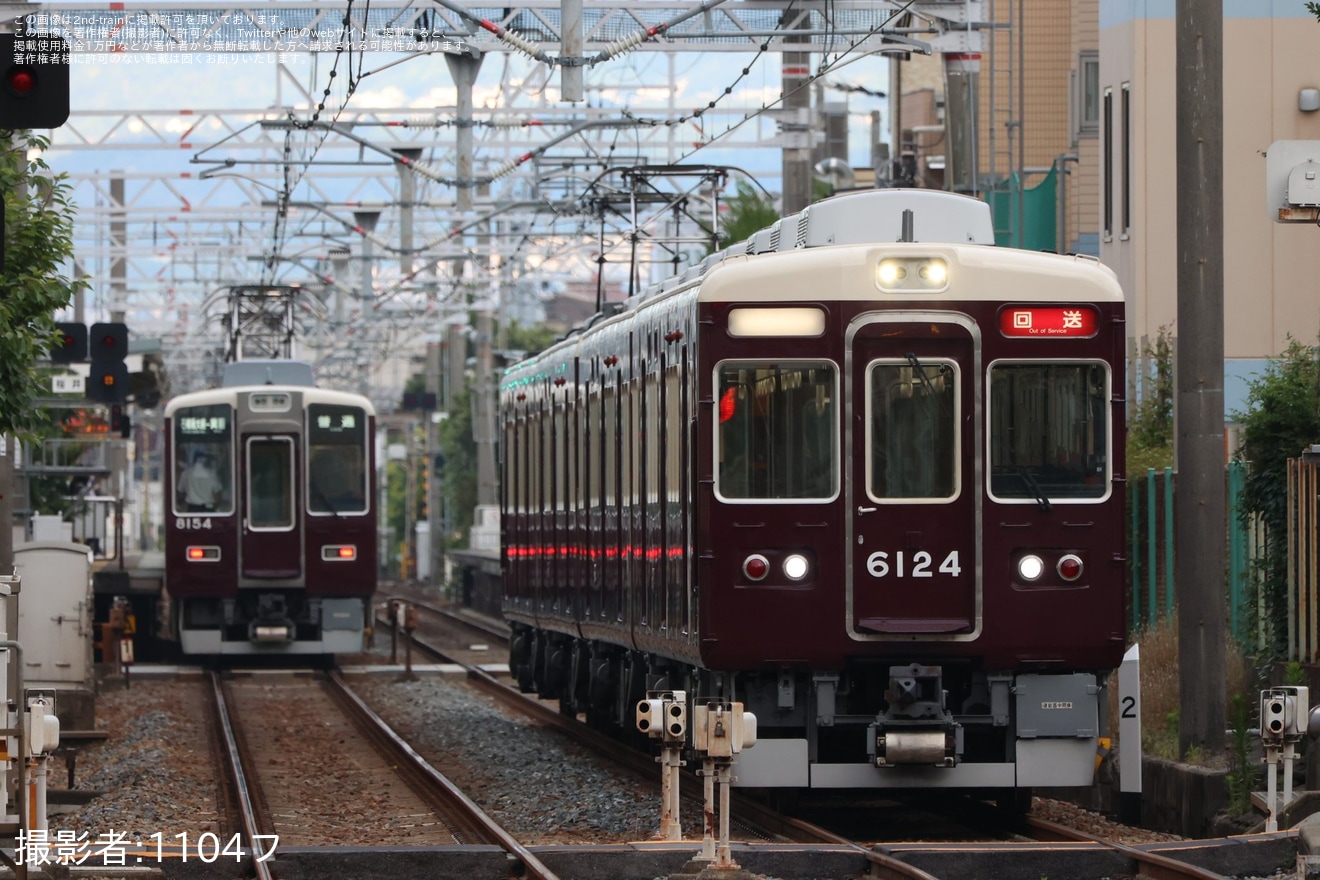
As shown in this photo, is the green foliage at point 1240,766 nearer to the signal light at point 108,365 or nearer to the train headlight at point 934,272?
the train headlight at point 934,272

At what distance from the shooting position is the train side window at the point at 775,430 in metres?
11.9

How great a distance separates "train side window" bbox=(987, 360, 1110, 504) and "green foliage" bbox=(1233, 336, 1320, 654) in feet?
7.27

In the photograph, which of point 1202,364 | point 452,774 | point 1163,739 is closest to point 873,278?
point 1202,364

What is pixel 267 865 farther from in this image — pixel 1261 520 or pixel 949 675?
pixel 1261 520

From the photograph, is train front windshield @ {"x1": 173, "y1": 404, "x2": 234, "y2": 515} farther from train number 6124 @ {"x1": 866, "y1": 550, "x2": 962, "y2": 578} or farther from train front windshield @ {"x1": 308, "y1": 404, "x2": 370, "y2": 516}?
train number 6124 @ {"x1": 866, "y1": 550, "x2": 962, "y2": 578}

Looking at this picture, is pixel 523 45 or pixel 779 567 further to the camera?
pixel 523 45

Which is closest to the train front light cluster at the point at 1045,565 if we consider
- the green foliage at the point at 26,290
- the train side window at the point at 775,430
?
the train side window at the point at 775,430

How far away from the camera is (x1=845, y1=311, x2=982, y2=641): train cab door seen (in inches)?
466

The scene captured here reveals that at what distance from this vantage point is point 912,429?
470 inches

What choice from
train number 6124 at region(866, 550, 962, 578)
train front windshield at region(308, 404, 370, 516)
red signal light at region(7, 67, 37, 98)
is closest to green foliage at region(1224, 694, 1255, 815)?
train number 6124 at region(866, 550, 962, 578)

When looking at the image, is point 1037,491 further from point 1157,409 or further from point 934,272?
point 1157,409

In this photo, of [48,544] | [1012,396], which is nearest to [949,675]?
[1012,396]

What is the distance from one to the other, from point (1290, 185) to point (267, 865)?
244 inches

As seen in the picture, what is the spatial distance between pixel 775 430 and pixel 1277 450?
353 cm
